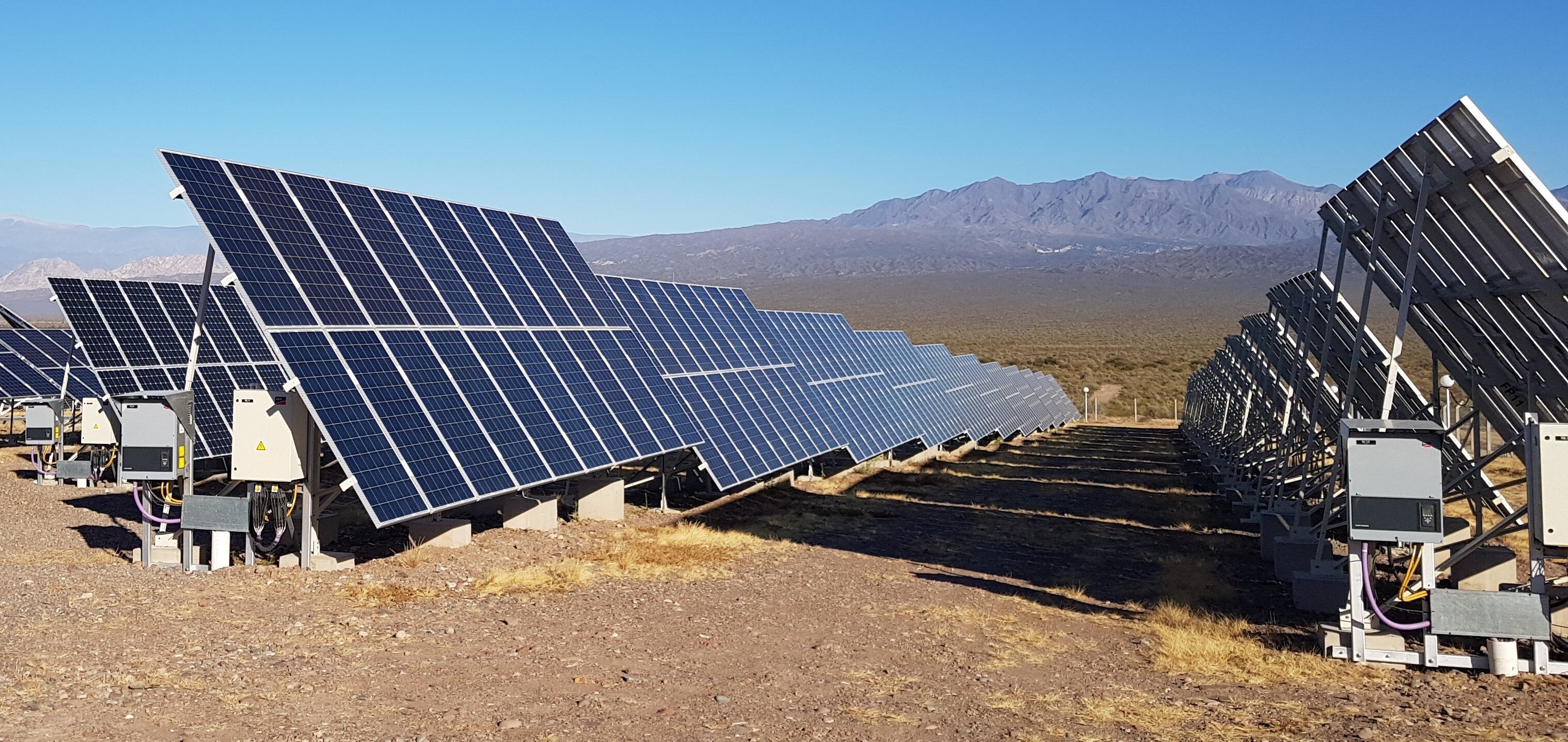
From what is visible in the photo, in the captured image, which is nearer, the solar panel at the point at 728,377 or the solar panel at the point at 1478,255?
the solar panel at the point at 1478,255

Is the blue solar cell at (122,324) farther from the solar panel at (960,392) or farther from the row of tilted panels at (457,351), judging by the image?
the solar panel at (960,392)

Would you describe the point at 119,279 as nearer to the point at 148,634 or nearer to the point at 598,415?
the point at 598,415

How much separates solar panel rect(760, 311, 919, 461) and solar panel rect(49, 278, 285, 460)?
12.7 m

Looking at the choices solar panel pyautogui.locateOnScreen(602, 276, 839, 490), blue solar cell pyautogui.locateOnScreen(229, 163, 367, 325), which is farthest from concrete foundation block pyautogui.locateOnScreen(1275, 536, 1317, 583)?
blue solar cell pyautogui.locateOnScreen(229, 163, 367, 325)

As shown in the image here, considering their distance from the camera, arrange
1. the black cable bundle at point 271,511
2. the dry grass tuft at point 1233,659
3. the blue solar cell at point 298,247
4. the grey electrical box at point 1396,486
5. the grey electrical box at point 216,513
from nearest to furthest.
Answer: the dry grass tuft at point 1233,659
the grey electrical box at point 1396,486
the grey electrical box at point 216,513
the black cable bundle at point 271,511
the blue solar cell at point 298,247

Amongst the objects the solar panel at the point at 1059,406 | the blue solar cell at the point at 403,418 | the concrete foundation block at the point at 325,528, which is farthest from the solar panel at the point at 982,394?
the blue solar cell at the point at 403,418

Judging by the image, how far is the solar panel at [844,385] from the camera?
30438 mm

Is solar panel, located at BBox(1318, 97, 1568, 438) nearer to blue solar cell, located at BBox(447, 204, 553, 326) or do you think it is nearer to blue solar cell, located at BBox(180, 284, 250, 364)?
blue solar cell, located at BBox(447, 204, 553, 326)

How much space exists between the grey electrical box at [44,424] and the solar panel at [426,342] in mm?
11296

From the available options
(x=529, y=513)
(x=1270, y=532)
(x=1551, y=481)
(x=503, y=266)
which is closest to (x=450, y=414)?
(x=529, y=513)

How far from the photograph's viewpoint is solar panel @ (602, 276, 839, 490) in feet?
76.7

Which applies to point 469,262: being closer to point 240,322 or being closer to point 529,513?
point 529,513

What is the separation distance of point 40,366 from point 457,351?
25.6 metres

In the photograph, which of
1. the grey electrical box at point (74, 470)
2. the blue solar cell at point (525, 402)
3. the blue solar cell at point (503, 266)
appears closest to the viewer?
the blue solar cell at point (525, 402)
